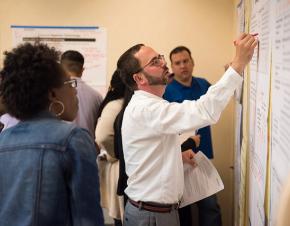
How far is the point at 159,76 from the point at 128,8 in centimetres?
164

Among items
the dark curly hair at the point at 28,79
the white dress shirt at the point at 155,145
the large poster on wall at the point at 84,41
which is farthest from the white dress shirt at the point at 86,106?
the dark curly hair at the point at 28,79

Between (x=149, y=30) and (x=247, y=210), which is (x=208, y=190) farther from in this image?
(x=149, y=30)

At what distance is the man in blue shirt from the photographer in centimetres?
266

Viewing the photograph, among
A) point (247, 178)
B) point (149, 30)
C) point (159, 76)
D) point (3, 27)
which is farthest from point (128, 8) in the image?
point (247, 178)

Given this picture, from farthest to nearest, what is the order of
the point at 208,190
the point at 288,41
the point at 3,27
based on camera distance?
the point at 3,27
the point at 208,190
the point at 288,41

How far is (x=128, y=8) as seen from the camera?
3154 millimetres

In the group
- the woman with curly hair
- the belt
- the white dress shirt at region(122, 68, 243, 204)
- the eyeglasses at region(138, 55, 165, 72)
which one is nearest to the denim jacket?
the woman with curly hair

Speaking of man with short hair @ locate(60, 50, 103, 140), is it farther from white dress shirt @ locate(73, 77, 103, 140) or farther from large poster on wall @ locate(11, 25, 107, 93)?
large poster on wall @ locate(11, 25, 107, 93)

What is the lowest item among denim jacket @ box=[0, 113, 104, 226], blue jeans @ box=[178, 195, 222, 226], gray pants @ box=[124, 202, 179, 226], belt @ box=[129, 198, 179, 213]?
blue jeans @ box=[178, 195, 222, 226]

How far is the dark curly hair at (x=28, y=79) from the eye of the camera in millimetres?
1075

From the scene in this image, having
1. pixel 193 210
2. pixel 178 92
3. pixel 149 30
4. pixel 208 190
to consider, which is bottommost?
pixel 193 210

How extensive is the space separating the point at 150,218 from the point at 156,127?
426 mm

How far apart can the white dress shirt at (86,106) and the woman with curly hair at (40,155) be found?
1.57 meters

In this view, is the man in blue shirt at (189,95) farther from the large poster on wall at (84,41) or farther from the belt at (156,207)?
the belt at (156,207)
